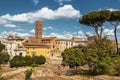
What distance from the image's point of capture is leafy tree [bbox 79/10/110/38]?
1961 inches

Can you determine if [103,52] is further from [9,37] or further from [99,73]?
[9,37]

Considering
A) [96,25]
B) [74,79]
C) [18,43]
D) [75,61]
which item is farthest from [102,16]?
[18,43]

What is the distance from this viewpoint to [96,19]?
50625 millimetres

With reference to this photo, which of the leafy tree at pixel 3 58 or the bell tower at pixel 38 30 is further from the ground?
the bell tower at pixel 38 30

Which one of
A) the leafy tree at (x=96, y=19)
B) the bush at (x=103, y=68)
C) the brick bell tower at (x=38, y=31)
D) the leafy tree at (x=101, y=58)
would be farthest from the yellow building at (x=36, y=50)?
the bush at (x=103, y=68)

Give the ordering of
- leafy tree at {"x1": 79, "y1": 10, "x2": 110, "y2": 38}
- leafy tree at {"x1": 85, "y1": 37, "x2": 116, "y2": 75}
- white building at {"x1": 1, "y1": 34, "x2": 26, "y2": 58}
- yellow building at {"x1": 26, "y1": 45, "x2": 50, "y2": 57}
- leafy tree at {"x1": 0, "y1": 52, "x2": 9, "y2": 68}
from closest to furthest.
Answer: leafy tree at {"x1": 85, "y1": 37, "x2": 116, "y2": 75}, leafy tree at {"x1": 79, "y1": 10, "x2": 110, "y2": 38}, leafy tree at {"x1": 0, "y1": 52, "x2": 9, "y2": 68}, white building at {"x1": 1, "y1": 34, "x2": 26, "y2": 58}, yellow building at {"x1": 26, "y1": 45, "x2": 50, "y2": 57}

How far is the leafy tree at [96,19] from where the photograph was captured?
163 feet

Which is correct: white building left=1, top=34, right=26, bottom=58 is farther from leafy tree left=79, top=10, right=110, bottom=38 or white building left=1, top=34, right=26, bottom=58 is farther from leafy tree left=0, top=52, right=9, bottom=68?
leafy tree left=79, top=10, right=110, bottom=38

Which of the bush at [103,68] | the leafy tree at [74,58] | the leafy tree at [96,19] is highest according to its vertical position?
the leafy tree at [96,19]

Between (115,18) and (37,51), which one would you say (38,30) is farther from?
(115,18)

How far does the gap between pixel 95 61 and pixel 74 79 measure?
473 cm

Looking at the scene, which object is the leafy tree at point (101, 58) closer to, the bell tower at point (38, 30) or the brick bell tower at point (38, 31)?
the brick bell tower at point (38, 31)

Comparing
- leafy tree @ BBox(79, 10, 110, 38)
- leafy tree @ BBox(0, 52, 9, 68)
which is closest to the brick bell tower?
leafy tree @ BBox(0, 52, 9, 68)

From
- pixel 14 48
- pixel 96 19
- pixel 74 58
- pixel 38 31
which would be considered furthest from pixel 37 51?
pixel 74 58
